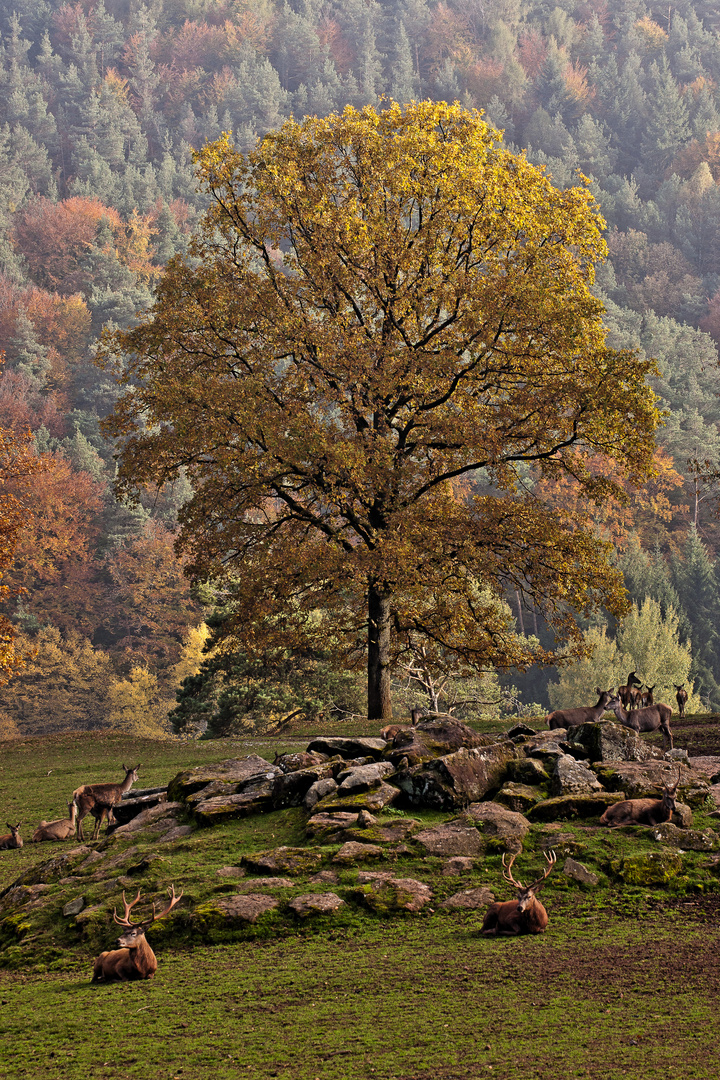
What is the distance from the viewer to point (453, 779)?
39.1ft

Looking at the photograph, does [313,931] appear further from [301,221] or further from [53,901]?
[301,221]

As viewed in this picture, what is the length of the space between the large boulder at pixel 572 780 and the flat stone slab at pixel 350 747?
134 inches

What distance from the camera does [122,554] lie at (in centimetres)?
6919

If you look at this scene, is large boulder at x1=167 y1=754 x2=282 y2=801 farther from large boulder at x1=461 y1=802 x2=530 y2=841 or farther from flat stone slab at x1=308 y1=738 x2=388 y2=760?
large boulder at x1=461 y1=802 x2=530 y2=841

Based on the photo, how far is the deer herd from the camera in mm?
8461

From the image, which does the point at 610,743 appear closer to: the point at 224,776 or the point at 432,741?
the point at 432,741

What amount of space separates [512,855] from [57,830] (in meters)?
8.00

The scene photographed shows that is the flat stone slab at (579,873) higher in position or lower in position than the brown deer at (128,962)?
higher

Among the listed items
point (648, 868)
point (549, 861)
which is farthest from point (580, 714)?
point (549, 861)

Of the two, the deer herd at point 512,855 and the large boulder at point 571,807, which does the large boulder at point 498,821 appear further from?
the deer herd at point 512,855

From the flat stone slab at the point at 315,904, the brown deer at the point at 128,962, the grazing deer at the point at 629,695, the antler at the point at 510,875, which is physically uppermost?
the grazing deer at the point at 629,695

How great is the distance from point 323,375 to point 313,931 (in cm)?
1595

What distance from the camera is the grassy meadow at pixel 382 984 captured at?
626 centimetres

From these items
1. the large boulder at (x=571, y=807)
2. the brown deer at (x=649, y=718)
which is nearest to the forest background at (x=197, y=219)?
the brown deer at (x=649, y=718)
